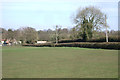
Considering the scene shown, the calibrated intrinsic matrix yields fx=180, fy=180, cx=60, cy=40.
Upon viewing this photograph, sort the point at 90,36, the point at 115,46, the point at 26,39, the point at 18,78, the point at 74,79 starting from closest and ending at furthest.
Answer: the point at 74,79, the point at 18,78, the point at 115,46, the point at 90,36, the point at 26,39

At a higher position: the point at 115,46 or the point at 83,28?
the point at 83,28

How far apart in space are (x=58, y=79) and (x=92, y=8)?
39.7m

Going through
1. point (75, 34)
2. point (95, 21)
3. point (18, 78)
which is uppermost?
point (95, 21)

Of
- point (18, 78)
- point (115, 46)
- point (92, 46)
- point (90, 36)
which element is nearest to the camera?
point (18, 78)

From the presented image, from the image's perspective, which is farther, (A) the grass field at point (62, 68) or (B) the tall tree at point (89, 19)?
(B) the tall tree at point (89, 19)

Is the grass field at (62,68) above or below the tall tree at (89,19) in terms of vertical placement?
below

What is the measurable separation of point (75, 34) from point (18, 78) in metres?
38.8

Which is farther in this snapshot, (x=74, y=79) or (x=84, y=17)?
(x=84, y=17)

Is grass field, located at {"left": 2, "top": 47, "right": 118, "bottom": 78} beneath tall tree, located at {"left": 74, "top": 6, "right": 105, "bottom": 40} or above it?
beneath

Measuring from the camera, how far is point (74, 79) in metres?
6.14

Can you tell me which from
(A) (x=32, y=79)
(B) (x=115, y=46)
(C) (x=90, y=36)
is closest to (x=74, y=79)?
(A) (x=32, y=79)

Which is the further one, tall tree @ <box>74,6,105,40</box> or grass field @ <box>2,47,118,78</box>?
tall tree @ <box>74,6,105,40</box>

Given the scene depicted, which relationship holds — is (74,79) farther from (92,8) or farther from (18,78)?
(92,8)

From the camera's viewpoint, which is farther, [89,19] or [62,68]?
[89,19]
